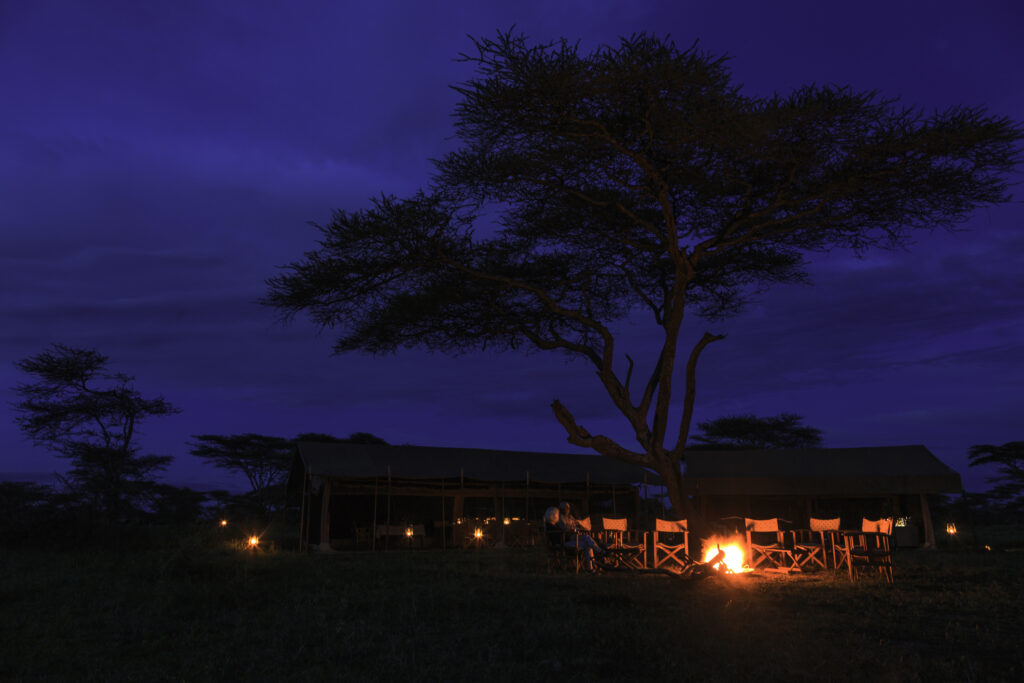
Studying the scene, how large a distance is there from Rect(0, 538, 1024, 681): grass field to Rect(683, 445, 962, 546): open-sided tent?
9526 mm

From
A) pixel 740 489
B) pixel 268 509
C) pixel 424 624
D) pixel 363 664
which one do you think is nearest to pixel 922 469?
pixel 740 489

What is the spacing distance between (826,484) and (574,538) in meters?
11.8

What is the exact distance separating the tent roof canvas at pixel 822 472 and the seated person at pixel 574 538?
8.93 meters

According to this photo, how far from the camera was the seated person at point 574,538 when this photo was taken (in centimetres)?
1152

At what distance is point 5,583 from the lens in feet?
31.3

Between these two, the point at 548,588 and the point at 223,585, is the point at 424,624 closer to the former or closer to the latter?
the point at 548,588

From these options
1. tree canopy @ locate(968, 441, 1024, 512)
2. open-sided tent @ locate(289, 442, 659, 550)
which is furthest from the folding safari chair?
tree canopy @ locate(968, 441, 1024, 512)

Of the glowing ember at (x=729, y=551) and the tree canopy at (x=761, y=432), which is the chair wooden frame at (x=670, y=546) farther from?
the tree canopy at (x=761, y=432)

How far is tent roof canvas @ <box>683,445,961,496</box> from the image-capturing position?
19.8 metres

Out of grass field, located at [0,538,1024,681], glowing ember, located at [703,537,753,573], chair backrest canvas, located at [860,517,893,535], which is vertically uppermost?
chair backrest canvas, located at [860,517,893,535]

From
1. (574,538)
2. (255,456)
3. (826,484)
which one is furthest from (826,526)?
(255,456)

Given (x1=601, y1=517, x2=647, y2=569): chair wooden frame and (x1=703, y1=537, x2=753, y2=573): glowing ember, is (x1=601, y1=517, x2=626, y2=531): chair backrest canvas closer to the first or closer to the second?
(x1=601, y1=517, x2=647, y2=569): chair wooden frame

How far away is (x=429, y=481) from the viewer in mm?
21062

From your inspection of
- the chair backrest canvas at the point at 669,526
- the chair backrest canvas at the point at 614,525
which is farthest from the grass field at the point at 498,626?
the chair backrest canvas at the point at 614,525
